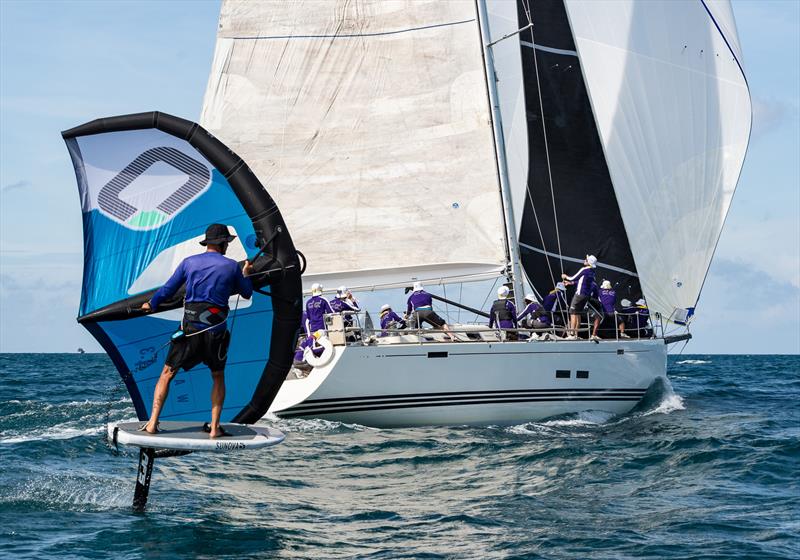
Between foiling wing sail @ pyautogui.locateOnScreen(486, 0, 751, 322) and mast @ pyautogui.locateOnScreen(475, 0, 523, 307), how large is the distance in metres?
1.86

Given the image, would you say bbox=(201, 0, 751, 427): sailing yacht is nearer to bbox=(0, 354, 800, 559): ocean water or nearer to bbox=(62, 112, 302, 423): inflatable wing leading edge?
bbox=(0, 354, 800, 559): ocean water

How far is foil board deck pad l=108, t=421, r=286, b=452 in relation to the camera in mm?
8570

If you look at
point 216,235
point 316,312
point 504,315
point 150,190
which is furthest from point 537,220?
point 216,235

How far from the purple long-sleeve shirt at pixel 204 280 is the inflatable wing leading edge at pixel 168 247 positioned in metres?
0.56

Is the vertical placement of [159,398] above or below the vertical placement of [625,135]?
below

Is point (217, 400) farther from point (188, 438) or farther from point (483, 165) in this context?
point (483, 165)

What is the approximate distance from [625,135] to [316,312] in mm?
8091

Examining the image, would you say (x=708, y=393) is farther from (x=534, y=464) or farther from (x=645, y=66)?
(x=534, y=464)

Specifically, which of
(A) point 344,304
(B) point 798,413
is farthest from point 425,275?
(B) point 798,413

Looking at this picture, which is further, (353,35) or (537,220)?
(537,220)

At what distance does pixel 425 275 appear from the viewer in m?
19.2

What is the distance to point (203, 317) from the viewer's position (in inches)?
352

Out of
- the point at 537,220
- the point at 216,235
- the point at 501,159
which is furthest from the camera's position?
the point at 537,220

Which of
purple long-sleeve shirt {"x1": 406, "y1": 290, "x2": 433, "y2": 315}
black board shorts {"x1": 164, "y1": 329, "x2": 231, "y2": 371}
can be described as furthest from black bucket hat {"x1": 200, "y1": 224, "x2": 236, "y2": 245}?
purple long-sleeve shirt {"x1": 406, "y1": 290, "x2": 433, "y2": 315}
